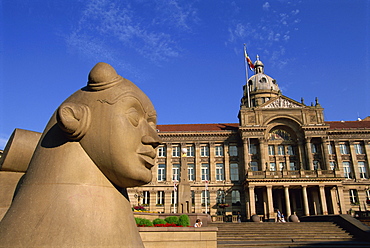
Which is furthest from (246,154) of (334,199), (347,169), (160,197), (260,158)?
(347,169)

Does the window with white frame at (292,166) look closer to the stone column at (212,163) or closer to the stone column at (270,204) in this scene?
the stone column at (270,204)

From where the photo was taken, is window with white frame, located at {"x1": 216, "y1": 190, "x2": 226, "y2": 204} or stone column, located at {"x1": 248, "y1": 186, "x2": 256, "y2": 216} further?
window with white frame, located at {"x1": 216, "y1": 190, "x2": 226, "y2": 204}

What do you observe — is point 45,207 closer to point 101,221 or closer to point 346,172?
point 101,221

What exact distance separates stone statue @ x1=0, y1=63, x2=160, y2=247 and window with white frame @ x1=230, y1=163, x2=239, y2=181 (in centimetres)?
3587

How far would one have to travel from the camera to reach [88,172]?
8.30ft

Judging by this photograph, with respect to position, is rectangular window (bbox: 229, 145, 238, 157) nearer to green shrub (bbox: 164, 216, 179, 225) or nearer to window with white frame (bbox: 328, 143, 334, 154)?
window with white frame (bbox: 328, 143, 334, 154)

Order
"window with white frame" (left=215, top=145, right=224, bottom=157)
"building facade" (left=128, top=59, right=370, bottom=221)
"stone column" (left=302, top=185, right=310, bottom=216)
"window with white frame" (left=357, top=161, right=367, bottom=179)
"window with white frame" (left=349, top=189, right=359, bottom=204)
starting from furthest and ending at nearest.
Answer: "window with white frame" (left=215, top=145, right=224, bottom=157) → "window with white frame" (left=357, top=161, right=367, bottom=179) → "window with white frame" (left=349, top=189, right=359, bottom=204) → "building facade" (left=128, top=59, right=370, bottom=221) → "stone column" (left=302, top=185, right=310, bottom=216)

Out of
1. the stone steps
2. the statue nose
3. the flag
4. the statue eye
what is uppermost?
the flag

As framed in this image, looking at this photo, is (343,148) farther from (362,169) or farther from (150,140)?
(150,140)

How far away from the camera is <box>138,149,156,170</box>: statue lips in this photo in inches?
104

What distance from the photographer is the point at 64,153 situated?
99.8 inches

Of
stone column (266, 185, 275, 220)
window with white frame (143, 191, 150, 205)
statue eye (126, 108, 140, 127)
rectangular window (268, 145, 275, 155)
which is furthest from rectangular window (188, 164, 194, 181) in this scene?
statue eye (126, 108, 140, 127)

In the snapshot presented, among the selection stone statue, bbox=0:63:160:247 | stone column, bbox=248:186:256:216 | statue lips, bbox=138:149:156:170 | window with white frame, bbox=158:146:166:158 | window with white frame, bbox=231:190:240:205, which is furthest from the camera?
window with white frame, bbox=158:146:166:158

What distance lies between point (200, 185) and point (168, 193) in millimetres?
4360
